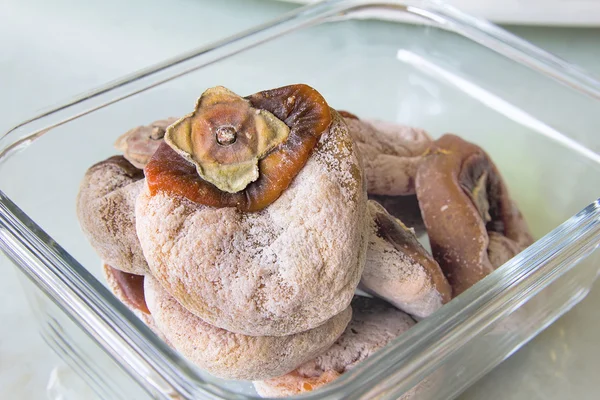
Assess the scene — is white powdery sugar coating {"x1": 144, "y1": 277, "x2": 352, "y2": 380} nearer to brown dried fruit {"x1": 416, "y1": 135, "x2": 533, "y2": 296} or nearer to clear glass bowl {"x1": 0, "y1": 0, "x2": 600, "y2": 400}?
clear glass bowl {"x1": 0, "y1": 0, "x2": 600, "y2": 400}

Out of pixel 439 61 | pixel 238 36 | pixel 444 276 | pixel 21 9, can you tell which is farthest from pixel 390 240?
pixel 21 9

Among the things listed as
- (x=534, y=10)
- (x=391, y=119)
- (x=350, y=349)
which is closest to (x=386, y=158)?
(x=350, y=349)

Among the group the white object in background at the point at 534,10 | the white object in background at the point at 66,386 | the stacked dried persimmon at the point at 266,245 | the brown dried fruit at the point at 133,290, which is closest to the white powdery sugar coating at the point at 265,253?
the stacked dried persimmon at the point at 266,245

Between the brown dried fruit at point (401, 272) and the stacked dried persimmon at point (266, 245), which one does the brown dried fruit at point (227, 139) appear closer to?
the stacked dried persimmon at point (266, 245)

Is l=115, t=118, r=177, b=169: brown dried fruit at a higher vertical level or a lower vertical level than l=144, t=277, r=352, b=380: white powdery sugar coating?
higher

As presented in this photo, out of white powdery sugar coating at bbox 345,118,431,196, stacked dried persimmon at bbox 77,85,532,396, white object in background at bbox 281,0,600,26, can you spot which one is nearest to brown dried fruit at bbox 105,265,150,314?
stacked dried persimmon at bbox 77,85,532,396

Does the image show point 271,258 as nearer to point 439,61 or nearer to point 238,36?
point 238,36
